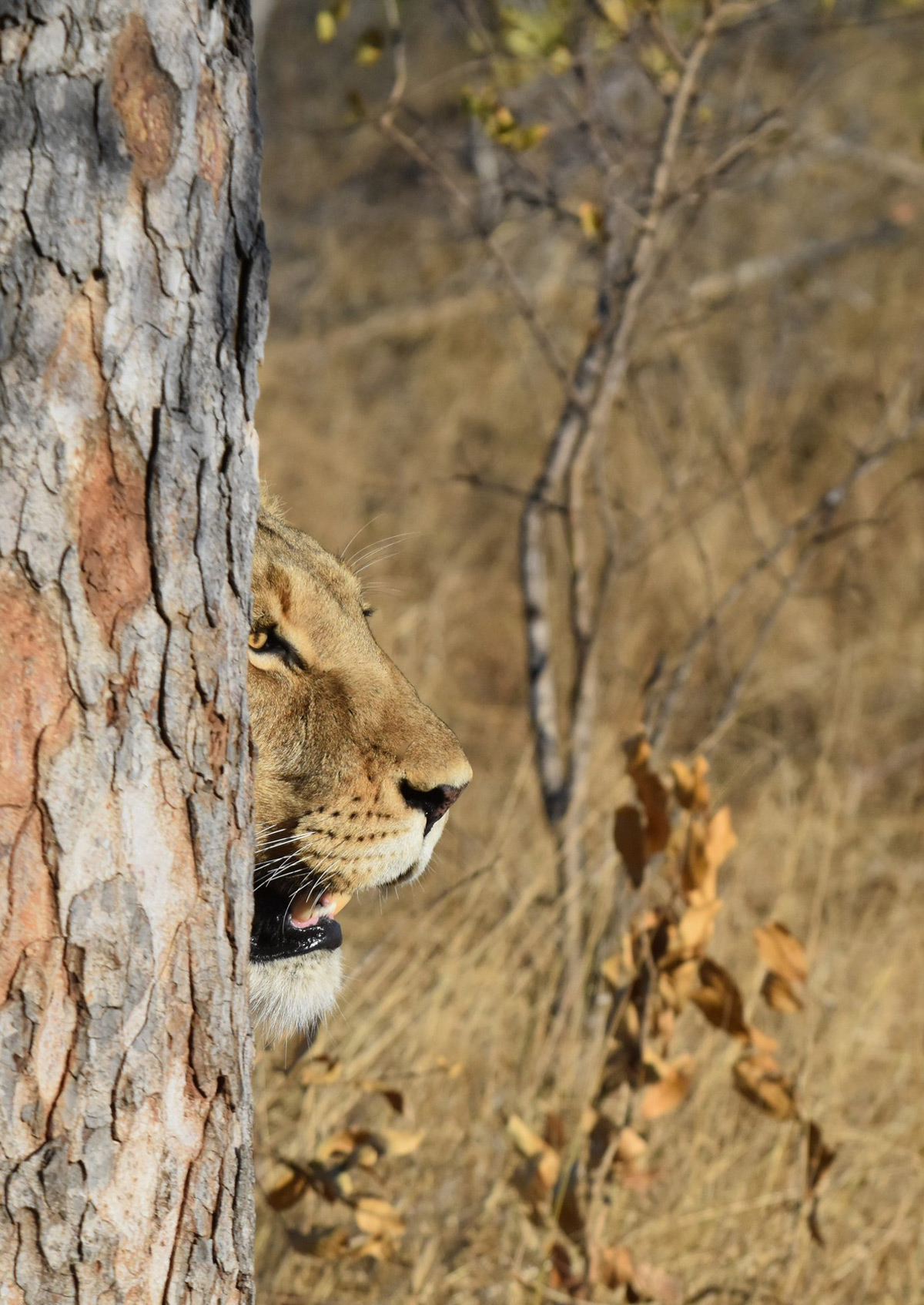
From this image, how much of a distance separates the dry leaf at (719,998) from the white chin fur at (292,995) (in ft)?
2.19

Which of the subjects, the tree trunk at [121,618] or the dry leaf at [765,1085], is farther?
the dry leaf at [765,1085]

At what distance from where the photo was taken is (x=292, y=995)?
7.80 feet

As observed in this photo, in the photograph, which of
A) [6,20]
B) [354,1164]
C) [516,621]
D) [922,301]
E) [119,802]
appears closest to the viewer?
[6,20]

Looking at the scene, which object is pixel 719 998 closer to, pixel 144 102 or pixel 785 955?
pixel 785 955

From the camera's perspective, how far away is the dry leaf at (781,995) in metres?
2.46

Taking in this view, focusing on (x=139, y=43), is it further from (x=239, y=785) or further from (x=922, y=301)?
(x=922, y=301)

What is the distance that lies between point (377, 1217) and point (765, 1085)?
74 cm

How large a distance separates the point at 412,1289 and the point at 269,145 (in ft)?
31.9

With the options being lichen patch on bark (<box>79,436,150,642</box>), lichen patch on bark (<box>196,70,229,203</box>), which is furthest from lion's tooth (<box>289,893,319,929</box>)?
lichen patch on bark (<box>196,70,229,203</box>)

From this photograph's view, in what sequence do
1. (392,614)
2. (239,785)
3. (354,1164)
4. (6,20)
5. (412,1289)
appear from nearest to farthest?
(6,20)
(239,785)
(354,1164)
(412,1289)
(392,614)

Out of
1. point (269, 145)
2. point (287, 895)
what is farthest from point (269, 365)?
point (287, 895)

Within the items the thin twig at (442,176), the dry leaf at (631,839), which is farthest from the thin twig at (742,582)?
the dry leaf at (631,839)

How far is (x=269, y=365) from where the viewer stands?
26.5ft

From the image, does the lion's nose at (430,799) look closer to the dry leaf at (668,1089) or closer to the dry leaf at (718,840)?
the dry leaf at (718,840)
